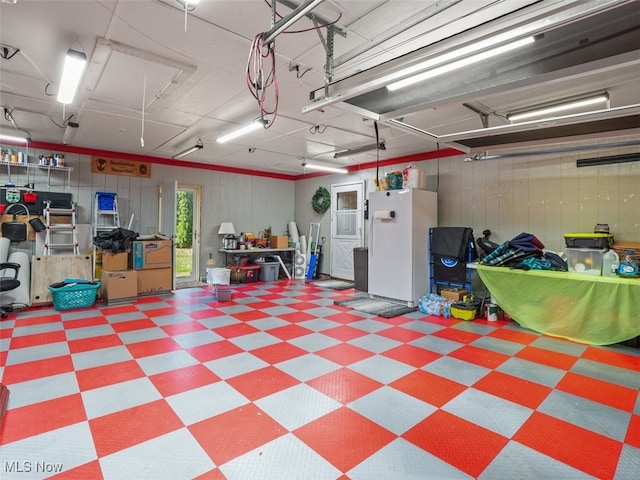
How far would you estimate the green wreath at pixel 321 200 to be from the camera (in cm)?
895

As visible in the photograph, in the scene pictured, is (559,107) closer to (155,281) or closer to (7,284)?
(155,281)

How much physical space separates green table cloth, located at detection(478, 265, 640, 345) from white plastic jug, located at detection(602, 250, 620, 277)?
21cm

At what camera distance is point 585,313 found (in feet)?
13.1


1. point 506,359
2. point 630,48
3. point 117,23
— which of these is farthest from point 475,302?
point 117,23

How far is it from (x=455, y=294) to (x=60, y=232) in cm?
721

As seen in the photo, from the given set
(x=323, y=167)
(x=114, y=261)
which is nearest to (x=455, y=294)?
(x=323, y=167)

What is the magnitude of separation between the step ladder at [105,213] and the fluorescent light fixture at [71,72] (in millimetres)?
3864

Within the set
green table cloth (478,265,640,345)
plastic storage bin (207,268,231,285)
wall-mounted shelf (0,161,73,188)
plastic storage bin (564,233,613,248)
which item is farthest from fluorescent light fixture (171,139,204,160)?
plastic storage bin (564,233,613,248)

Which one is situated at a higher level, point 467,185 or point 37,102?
point 37,102

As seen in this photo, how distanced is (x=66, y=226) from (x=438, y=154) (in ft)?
23.8

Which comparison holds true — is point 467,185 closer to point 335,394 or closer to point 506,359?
point 506,359

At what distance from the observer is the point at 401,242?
A: 5.80 metres

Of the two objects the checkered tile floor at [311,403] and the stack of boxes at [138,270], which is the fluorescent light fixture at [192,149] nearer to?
the stack of boxes at [138,270]

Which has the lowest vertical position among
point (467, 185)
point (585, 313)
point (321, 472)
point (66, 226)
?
Result: point (321, 472)
